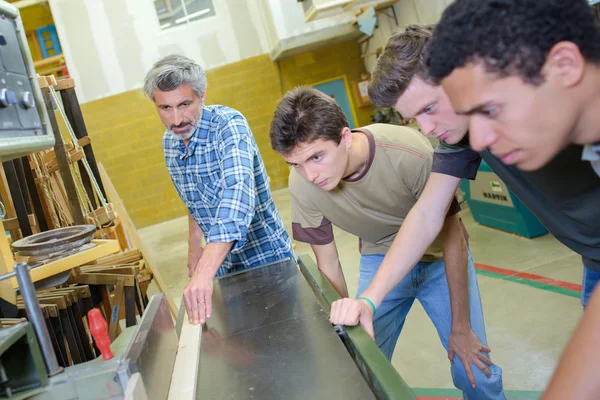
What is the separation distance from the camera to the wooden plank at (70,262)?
169 centimetres

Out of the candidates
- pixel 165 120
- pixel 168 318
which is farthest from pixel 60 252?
pixel 168 318

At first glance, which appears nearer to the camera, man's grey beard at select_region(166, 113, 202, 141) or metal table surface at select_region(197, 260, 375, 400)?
metal table surface at select_region(197, 260, 375, 400)

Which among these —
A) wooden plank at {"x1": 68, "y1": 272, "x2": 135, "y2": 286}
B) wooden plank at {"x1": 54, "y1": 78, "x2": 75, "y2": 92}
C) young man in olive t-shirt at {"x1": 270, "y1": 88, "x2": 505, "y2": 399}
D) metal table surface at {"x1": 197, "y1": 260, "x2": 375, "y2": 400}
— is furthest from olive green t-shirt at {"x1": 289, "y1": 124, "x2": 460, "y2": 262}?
wooden plank at {"x1": 54, "y1": 78, "x2": 75, "y2": 92}

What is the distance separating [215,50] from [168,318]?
718cm

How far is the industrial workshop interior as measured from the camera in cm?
82

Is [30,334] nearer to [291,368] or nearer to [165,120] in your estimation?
[291,368]

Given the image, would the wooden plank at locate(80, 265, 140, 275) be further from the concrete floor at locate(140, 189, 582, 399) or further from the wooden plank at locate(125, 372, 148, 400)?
the wooden plank at locate(125, 372, 148, 400)

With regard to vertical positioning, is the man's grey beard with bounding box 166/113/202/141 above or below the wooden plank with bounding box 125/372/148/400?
above

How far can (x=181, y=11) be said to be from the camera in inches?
302

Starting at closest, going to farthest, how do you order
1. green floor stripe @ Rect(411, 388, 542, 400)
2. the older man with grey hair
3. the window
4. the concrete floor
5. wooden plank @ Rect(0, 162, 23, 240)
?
the older man with grey hair
green floor stripe @ Rect(411, 388, 542, 400)
the concrete floor
wooden plank @ Rect(0, 162, 23, 240)
the window

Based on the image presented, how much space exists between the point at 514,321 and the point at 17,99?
8.13 ft

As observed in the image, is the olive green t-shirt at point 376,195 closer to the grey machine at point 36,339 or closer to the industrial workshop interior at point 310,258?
the industrial workshop interior at point 310,258

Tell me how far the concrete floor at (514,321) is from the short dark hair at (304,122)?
139 centimetres

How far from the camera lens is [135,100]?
7770mm
